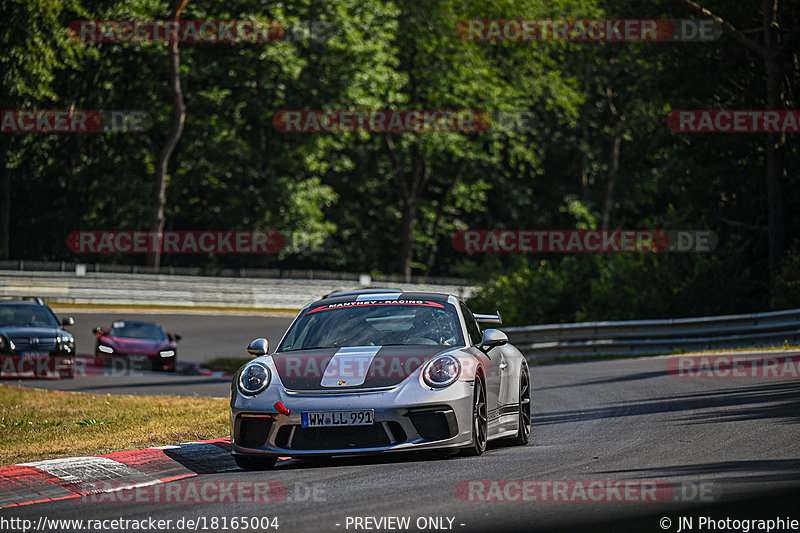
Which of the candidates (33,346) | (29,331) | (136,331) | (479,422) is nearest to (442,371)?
(479,422)

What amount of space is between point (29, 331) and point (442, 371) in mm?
15061

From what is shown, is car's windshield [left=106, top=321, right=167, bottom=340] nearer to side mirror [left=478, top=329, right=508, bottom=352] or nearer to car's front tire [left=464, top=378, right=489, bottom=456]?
side mirror [left=478, top=329, right=508, bottom=352]

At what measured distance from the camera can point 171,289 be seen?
44.9 metres

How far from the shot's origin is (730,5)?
1123 inches

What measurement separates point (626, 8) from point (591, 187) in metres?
29.0

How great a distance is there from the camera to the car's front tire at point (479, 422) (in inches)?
356

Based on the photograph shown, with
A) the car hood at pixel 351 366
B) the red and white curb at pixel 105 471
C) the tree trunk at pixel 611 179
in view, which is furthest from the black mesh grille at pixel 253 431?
the tree trunk at pixel 611 179

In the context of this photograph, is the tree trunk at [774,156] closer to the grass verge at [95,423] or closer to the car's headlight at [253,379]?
the grass verge at [95,423]

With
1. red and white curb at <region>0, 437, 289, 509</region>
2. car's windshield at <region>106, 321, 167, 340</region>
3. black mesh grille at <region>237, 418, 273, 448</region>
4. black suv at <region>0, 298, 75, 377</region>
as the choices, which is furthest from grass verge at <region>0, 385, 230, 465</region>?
car's windshield at <region>106, 321, 167, 340</region>

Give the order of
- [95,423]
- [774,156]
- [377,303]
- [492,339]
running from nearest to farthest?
[492,339] < [377,303] < [95,423] < [774,156]

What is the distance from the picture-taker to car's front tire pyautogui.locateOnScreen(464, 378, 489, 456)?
9031 millimetres

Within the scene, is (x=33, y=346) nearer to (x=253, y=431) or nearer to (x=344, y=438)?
(x=253, y=431)

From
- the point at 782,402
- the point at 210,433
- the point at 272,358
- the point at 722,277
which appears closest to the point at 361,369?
the point at 272,358

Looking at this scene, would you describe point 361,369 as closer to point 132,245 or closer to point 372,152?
point 132,245
